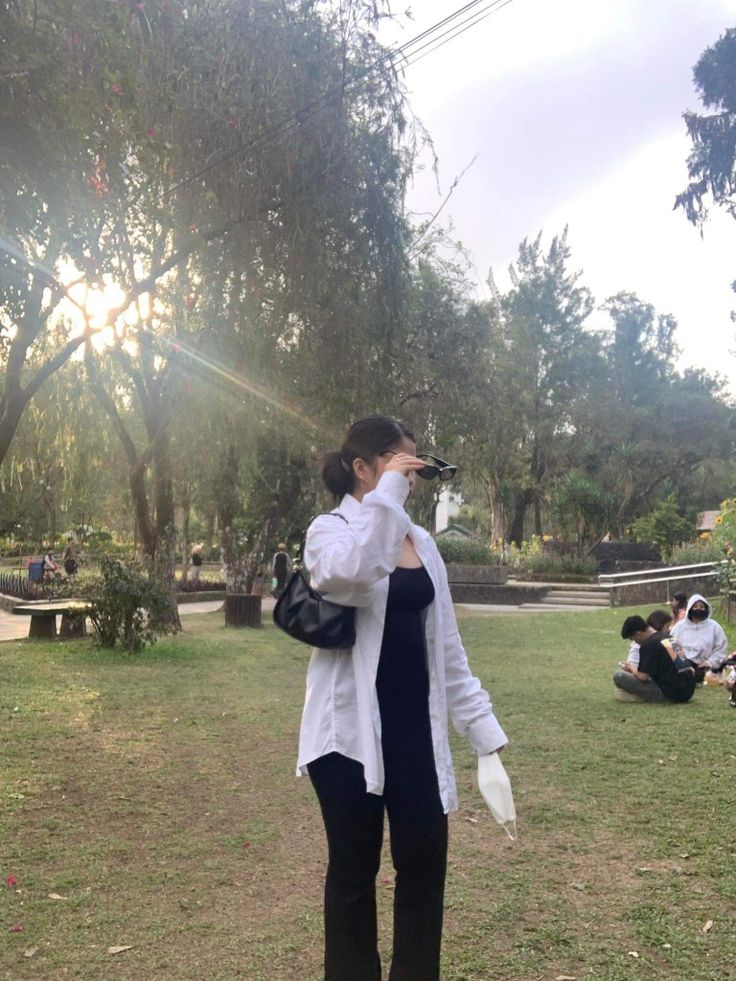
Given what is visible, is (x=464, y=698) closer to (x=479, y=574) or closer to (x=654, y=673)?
(x=654, y=673)

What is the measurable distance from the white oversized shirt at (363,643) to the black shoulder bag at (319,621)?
26 mm

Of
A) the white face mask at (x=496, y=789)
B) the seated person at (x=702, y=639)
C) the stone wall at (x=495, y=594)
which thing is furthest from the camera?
the stone wall at (x=495, y=594)

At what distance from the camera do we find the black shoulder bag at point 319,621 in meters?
2.43

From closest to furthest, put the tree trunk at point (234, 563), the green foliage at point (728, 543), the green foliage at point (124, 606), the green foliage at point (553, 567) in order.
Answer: the green foliage at point (124, 606) → the green foliage at point (728, 543) → the tree trunk at point (234, 563) → the green foliage at point (553, 567)

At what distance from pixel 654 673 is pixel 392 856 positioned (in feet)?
22.8

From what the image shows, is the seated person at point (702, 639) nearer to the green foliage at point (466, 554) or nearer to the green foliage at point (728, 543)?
the green foliage at point (728, 543)

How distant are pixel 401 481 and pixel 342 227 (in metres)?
8.11

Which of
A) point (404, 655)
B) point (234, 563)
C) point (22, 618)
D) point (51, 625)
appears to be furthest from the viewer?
point (234, 563)

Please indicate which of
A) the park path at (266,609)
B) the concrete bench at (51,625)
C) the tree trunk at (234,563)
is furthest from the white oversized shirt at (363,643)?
the tree trunk at (234,563)

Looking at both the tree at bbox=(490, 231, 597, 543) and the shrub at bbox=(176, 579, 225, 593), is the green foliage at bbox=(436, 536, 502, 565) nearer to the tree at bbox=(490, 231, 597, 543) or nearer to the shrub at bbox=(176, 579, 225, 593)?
the shrub at bbox=(176, 579, 225, 593)

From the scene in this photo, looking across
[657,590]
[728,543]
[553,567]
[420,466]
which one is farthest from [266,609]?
[420,466]

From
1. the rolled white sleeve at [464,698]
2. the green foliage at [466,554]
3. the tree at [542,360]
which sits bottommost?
the rolled white sleeve at [464,698]

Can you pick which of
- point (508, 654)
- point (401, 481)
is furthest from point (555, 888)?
point (508, 654)

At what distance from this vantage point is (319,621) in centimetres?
245
